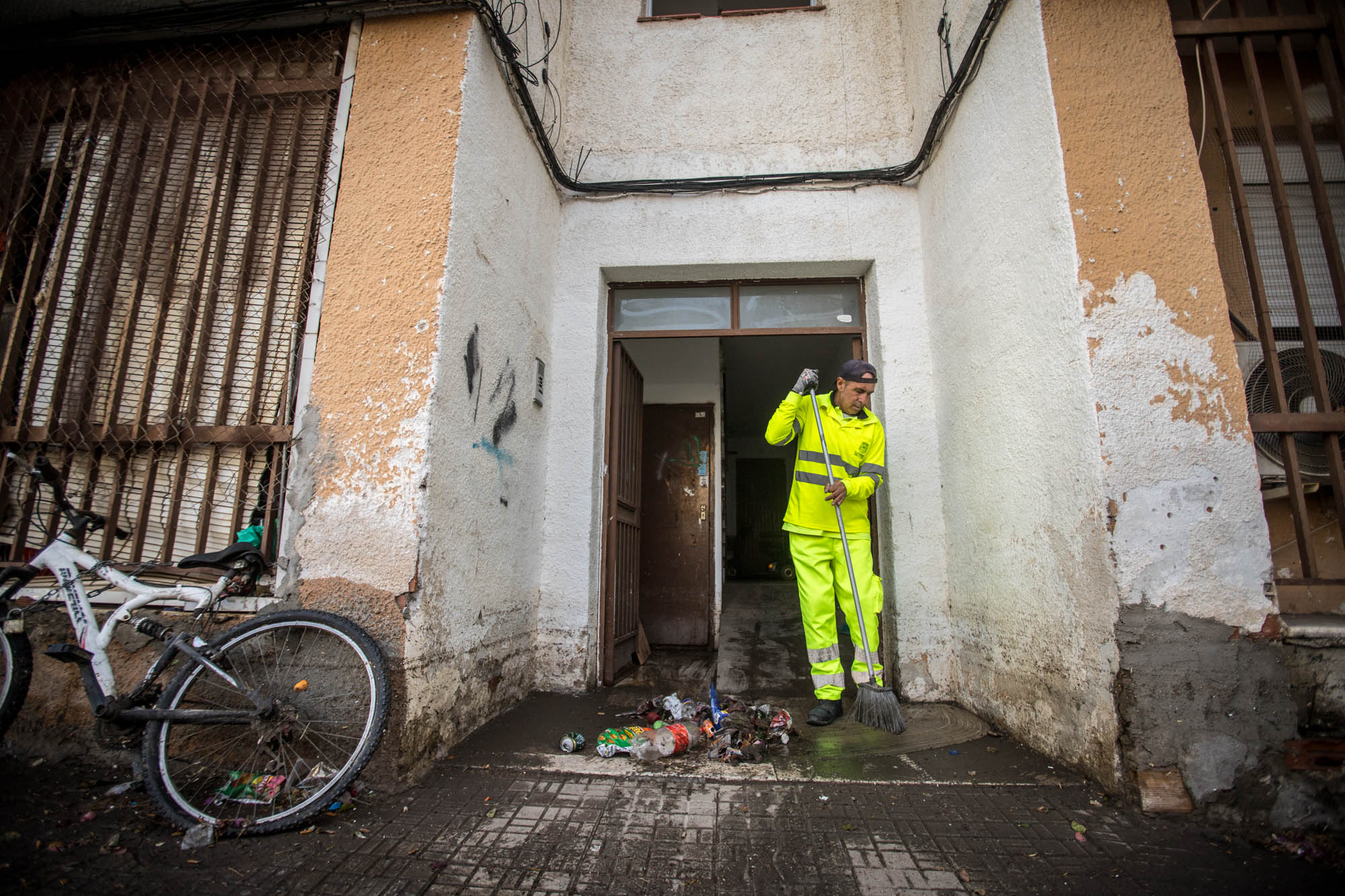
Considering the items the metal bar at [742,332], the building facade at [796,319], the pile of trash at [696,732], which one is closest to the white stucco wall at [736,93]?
the building facade at [796,319]

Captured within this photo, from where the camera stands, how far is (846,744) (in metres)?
3.17

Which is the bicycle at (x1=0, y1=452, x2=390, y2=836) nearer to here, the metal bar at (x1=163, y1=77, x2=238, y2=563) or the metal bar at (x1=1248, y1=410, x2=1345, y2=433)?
the metal bar at (x1=163, y1=77, x2=238, y2=563)

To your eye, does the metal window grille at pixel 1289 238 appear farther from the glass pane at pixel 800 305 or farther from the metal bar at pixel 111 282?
the metal bar at pixel 111 282

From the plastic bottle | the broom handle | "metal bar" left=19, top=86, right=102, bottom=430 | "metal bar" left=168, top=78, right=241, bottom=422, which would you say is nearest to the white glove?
the broom handle

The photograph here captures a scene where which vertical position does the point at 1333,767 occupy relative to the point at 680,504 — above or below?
below

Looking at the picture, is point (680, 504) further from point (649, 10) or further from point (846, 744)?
point (649, 10)

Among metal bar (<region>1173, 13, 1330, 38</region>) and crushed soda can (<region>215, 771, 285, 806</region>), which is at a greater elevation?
metal bar (<region>1173, 13, 1330, 38</region>)

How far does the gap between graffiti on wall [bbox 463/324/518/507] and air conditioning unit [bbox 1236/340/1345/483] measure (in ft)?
12.5

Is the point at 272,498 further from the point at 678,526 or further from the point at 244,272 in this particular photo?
the point at 678,526

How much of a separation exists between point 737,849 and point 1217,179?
4719mm

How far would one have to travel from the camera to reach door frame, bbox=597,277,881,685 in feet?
14.0

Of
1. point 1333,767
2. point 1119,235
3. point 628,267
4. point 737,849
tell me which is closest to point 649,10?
point 628,267

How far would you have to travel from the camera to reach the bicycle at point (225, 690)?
2342 millimetres

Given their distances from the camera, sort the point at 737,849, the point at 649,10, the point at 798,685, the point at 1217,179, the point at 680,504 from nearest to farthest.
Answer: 1. the point at 737,849
2. the point at 1217,179
3. the point at 798,685
4. the point at 649,10
5. the point at 680,504
